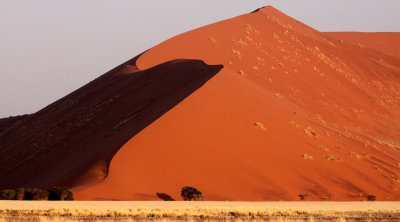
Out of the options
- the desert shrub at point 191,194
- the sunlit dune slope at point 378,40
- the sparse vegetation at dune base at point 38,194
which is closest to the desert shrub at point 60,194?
the sparse vegetation at dune base at point 38,194

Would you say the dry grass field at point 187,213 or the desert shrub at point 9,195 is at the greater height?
the desert shrub at point 9,195

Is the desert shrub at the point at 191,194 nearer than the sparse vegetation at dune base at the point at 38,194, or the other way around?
the sparse vegetation at dune base at the point at 38,194

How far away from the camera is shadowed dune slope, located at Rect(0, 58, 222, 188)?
4562cm

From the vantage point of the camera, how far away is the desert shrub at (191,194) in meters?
38.3

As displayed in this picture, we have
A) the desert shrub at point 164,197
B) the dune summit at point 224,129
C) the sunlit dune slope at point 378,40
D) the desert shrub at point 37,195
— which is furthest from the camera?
the sunlit dune slope at point 378,40

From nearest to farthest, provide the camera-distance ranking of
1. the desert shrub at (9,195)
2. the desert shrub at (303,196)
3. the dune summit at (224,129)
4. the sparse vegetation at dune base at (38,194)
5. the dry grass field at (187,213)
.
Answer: the dry grass field at (187,213) → the sparse vegetation at dune base at (38,194) → the desert shrub at (9,195) → the desert shrub at (303,196) → the dune summit at (224,129)

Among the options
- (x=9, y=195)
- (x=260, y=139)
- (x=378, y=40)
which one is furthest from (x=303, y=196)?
(x=378, y=40)

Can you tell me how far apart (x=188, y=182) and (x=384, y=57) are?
196ft

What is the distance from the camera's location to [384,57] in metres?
96.7

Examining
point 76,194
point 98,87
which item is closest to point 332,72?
point 98,87

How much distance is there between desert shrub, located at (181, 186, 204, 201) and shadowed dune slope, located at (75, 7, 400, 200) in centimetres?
87

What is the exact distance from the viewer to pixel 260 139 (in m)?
46.8

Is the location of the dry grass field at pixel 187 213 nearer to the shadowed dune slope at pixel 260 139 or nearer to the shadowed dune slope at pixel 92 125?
the shadowed dune slope at pixel 260 139

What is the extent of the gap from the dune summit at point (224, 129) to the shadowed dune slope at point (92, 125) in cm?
15
